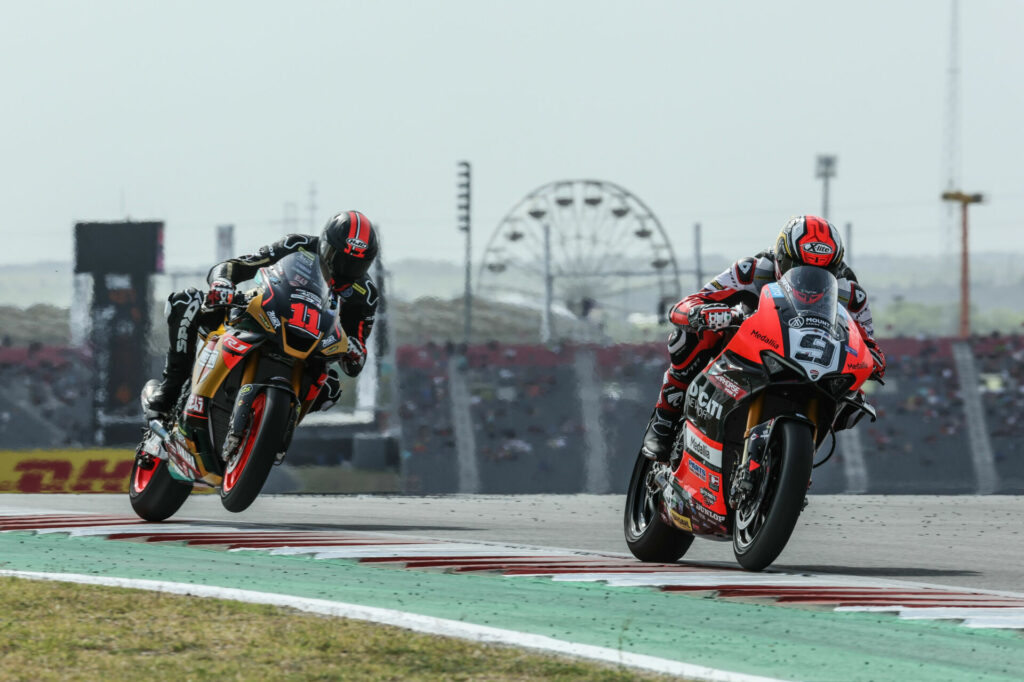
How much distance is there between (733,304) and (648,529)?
1.32m

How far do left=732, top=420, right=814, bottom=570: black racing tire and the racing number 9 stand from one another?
303 millimetres

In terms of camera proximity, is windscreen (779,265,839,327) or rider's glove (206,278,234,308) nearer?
windscreen (779,265,839,327)

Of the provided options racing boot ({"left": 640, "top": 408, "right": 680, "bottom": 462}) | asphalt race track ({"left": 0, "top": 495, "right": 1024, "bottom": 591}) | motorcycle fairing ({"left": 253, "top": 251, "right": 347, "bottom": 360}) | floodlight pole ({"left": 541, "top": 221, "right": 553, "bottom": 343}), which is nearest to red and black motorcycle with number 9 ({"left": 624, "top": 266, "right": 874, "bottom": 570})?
racing boot ({"left": 640, "top": 408, "right": 680, "bottom": 462})

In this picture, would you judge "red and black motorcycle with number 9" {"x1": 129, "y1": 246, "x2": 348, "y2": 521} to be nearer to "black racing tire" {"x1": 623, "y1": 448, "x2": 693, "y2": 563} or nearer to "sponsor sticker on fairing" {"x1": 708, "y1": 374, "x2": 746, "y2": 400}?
"black racing tire" {"x1": 623, "y1": 448, "x2": 693, "y2": 563}

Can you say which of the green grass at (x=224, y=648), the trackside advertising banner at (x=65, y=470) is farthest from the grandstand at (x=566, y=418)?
the green grass at (x=224, y=648)

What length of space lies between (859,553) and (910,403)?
89.2ft

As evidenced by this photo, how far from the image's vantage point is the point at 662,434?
8.52 metres

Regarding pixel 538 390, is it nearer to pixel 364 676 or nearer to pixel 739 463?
pixel 739 463

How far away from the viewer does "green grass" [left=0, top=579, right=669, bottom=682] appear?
5047 mm

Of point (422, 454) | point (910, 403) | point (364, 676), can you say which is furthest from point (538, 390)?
point (364, 676)

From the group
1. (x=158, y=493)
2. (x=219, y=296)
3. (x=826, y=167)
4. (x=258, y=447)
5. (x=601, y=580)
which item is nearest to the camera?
(x=601, y=580)

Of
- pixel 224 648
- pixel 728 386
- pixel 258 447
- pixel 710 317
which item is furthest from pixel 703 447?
pixel 224 648

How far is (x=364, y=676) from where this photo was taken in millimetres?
5027

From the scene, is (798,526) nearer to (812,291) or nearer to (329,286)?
(329,286)
